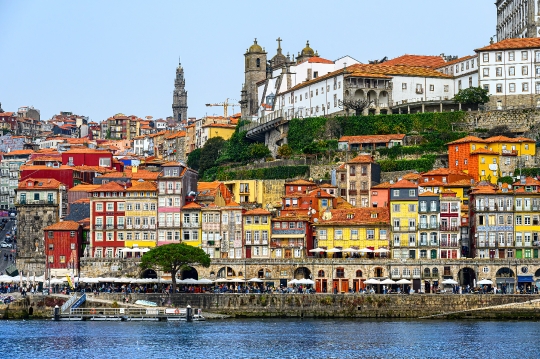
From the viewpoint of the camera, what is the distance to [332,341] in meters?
82.4

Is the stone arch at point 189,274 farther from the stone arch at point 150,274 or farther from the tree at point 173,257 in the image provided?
the tree at point 173,257

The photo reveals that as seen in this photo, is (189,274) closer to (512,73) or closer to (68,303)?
(68,303)

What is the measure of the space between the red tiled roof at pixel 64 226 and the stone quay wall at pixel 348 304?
14.5 metres

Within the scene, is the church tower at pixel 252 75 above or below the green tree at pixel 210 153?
above

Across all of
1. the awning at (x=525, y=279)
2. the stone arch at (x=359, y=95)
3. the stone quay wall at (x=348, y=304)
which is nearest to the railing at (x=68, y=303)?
the stone quay wall at (x=348, y=304)

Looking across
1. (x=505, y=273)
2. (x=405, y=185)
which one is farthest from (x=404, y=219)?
(x=505, y=273)

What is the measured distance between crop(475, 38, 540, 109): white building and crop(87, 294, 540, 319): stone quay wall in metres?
37.2

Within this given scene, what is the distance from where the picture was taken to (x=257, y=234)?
10681 centimetres

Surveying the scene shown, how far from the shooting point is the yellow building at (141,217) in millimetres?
110125

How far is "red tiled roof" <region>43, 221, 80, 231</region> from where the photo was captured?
366ft

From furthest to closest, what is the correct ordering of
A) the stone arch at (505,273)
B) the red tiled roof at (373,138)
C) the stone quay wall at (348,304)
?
the red tiled roof at (373,138) → the stone arch at (505,273) → the stone quay wall at (348,304)

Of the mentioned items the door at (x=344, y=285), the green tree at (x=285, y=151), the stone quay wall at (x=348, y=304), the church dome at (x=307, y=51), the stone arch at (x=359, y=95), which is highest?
the church dome at (x=307, y=51)

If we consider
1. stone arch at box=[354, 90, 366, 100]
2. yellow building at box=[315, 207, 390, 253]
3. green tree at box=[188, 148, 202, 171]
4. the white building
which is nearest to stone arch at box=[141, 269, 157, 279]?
yellow building at box=[315, 207, 390, 253]

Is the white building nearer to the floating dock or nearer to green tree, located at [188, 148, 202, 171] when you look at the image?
green tree, located at [188, 148, 202, 171]
